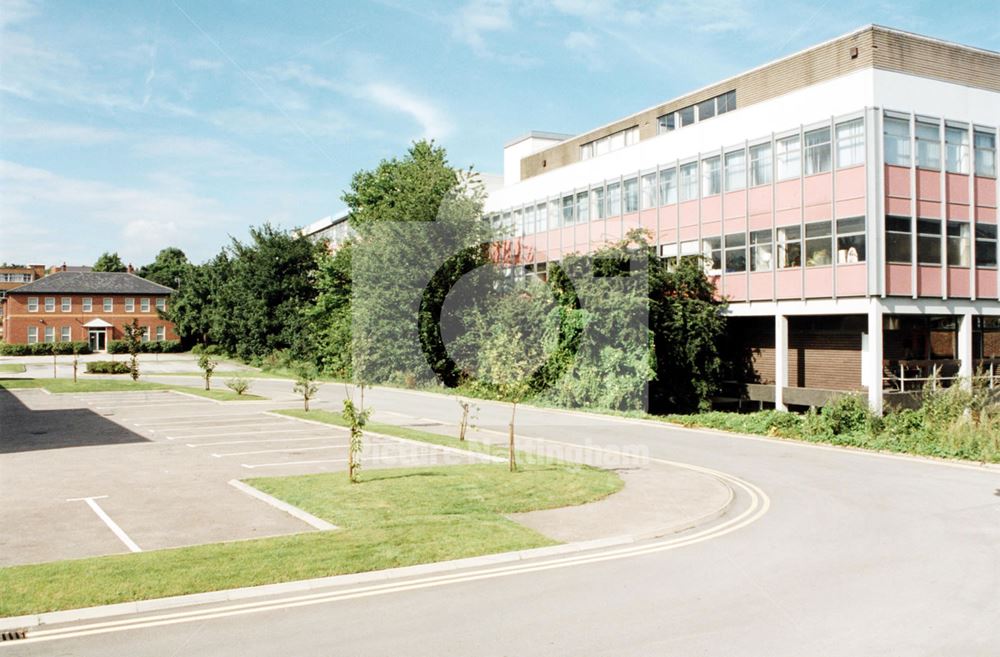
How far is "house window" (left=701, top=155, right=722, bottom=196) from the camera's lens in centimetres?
3444

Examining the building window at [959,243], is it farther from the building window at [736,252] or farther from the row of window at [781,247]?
the building window at [736,252]

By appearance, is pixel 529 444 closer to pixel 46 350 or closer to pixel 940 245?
pixel 940 245

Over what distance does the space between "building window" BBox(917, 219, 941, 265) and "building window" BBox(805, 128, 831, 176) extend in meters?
4.09

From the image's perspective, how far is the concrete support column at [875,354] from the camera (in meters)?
28.0

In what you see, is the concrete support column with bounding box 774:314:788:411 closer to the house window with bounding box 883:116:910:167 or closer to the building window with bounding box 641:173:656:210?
the house window with bounding box 883:116:910:167

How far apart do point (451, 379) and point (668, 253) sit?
16.2 m

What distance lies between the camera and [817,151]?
30.1 m

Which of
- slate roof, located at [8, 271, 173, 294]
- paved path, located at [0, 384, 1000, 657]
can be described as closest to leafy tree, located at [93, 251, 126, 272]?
slate roof, located at [8, 271, 173, 294]

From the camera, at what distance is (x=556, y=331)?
115 feet

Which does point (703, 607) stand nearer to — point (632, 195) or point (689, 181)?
point (689, 181)

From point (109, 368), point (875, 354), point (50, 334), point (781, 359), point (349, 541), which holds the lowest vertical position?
point (349, 541)

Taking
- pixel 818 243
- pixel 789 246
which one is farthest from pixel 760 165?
pixel 818 243

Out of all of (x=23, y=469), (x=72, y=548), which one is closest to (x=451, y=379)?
(x=23, y=469)

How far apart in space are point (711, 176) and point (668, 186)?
2.63 meters
